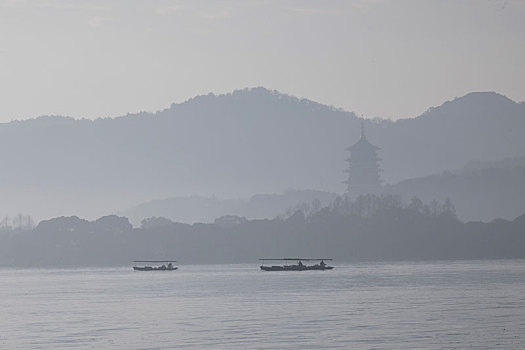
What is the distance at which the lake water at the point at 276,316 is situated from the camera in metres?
64.1

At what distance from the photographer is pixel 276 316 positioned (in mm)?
79938

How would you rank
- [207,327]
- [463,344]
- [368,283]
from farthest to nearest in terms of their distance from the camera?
[368,283]
[207,327]
[463,344]

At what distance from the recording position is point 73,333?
231ft

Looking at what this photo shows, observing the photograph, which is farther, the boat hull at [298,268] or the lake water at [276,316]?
the boat hull at [298,268]

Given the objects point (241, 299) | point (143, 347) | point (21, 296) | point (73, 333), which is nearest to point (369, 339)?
point (143, 347)

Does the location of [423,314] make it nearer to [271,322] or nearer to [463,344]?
[271,322]

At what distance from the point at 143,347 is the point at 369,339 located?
11868 mm

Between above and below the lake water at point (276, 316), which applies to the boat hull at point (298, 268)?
above

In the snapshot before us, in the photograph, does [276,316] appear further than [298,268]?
No

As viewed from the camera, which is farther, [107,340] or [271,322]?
[271,322]

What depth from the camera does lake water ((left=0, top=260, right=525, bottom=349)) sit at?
210 feet

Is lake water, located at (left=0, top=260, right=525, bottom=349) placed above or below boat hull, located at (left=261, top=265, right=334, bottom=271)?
below

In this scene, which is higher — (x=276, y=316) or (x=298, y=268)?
(x=298, y=268)

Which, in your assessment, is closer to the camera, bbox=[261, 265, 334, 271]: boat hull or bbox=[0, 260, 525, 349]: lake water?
bbox=[0, 260, 525, 349]: lake water
